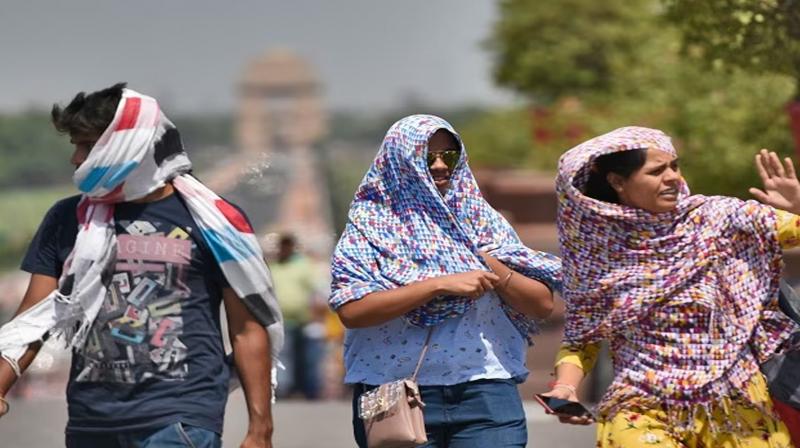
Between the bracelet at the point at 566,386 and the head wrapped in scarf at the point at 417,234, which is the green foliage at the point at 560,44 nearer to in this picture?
the head wrapped in scarf at the point at 417,234

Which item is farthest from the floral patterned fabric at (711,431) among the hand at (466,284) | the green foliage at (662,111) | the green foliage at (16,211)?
the green foliage at (16,211)

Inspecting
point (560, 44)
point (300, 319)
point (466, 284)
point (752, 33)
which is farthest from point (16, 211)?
point (466, 284)

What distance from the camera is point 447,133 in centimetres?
520

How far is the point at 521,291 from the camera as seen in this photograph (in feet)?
17.0

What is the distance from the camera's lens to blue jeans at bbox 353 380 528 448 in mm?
5129

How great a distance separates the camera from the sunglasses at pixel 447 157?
5191mm

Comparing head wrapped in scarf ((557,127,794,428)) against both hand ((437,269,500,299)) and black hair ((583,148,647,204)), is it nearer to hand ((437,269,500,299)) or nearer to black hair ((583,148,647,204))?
black hair ((583,148,647,204))

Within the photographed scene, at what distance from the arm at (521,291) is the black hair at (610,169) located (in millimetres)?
307

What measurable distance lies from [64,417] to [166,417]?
6752mm

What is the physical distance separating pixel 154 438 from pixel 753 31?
3.76 m

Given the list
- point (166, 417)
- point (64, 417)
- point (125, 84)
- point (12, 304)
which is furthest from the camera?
point (12, 304)

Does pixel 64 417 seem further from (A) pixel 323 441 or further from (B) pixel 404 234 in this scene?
(B) pixel 404 234

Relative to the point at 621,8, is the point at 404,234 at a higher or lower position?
higher

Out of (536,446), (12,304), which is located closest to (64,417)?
(536,446)
